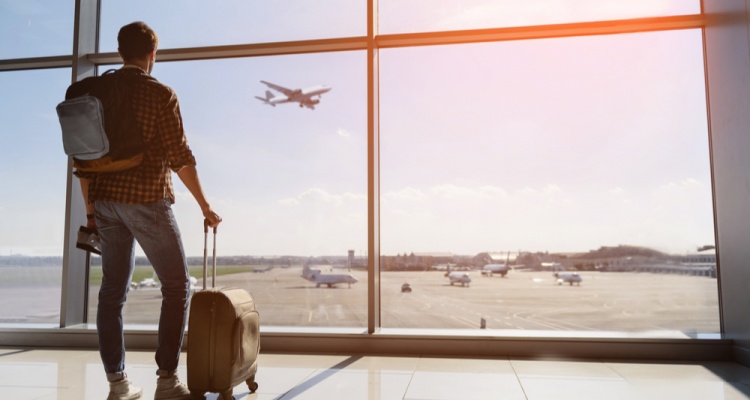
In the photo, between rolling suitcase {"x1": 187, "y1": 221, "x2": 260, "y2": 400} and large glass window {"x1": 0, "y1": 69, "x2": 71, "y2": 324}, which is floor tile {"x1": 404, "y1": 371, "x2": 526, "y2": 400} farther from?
large glass window {"x1": 0, "y1": 69, "x2": 71, "y2": 324}

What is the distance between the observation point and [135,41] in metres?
1.69

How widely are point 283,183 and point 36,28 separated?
198 cm

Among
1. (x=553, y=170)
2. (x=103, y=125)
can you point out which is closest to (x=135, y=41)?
(x=103, y=125)

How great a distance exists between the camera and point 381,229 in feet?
10.2

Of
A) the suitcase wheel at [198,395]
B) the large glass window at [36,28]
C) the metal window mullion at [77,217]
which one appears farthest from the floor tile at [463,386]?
the large glass window at [36,28]

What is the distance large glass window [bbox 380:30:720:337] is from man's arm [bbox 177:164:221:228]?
1468mm

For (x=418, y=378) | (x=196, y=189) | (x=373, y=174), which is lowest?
(x=418, y=378)

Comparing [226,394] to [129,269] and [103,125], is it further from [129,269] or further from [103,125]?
[103,125]

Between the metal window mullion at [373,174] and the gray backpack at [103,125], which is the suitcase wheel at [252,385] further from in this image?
the metal window mullion at [373,174]

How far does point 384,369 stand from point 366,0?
2.13 m

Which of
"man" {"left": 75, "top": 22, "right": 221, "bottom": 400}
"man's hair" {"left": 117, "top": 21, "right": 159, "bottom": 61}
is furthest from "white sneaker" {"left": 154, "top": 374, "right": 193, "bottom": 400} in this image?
"man's hair" {"left": 117, "top": 21, "right": 159, "bottom": 61}

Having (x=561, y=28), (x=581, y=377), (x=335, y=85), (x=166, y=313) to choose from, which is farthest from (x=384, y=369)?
(x=561, y=28)

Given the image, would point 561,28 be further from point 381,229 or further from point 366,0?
point 381,229

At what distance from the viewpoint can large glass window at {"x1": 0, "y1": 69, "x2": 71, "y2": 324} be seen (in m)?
3.40
